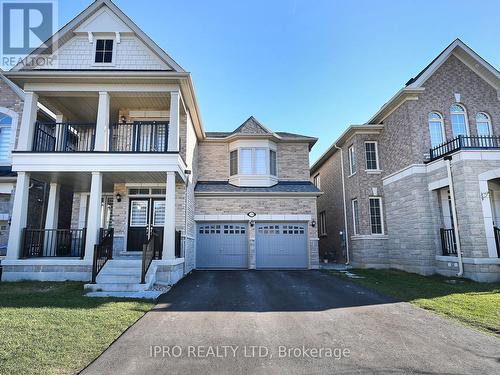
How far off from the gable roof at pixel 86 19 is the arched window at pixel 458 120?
39.1ft

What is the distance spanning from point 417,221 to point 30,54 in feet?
52.3

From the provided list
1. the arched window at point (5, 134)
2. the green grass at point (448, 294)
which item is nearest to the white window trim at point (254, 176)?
the green grass at point (448, 294)

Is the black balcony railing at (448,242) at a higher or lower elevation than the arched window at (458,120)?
lower

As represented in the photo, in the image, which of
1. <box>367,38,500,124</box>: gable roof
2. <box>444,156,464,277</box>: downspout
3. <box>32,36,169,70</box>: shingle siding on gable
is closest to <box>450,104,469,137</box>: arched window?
<box>367,38,500,124</box>: gable roof

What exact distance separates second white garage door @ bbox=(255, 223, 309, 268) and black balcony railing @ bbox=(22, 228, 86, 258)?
745cm

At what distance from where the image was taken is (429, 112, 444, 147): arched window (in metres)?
13.3

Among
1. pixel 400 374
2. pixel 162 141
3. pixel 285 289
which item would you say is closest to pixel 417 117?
pixel 285 289

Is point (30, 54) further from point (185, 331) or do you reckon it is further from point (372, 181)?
point (372, 181)

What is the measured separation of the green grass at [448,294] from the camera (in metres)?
6.20

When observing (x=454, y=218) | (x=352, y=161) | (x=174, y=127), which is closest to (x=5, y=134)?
(x=174, y=127)

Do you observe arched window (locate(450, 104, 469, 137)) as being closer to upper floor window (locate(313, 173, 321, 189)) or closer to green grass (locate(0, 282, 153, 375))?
upper floor window (locate(313, 173, 321, 189))

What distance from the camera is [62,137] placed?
11.9 m

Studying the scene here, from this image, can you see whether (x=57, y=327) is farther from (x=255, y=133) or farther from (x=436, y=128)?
(x=436, y=128)

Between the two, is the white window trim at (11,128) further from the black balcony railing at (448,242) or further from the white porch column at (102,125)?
the black balcony railing at (448,242)
